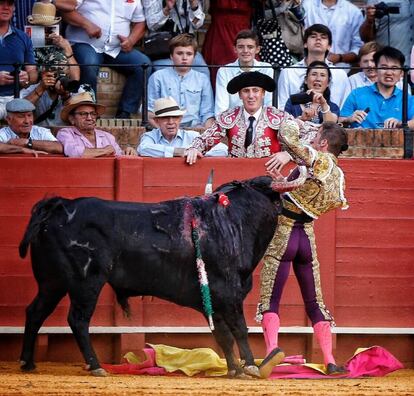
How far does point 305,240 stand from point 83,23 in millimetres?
3152

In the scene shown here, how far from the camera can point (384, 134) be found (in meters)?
11.5

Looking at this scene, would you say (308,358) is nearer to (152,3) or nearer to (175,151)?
(175,151)

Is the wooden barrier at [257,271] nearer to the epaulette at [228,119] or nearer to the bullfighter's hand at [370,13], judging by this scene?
the epaulette at [228,119]

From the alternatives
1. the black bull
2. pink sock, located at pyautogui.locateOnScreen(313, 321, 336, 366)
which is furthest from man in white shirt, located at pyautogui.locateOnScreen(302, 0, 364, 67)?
pink sock, located at pyautogui.locateOnScreen(313, 321, 336, 366)

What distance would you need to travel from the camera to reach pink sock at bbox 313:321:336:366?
9648 millimetres

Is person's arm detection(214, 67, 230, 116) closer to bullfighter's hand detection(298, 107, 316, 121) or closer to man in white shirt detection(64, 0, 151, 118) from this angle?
man in white shirt detection(64, 0, 151, 118)

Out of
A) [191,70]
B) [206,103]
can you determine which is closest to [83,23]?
[191,70]

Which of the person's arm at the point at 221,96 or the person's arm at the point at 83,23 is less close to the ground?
the person's arm at the point at 83,23

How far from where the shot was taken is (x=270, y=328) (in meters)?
9.59

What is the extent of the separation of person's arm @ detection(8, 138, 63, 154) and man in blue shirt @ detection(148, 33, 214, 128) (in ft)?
3.79

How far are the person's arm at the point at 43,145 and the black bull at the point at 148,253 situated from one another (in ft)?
4.25

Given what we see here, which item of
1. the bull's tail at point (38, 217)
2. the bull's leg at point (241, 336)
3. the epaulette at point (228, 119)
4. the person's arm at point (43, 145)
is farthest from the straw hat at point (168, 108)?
the bull's leg at point (241, 336)

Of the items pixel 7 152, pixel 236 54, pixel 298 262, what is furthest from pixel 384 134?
pixel 7 152

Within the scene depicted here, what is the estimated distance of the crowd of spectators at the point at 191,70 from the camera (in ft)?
35.1
